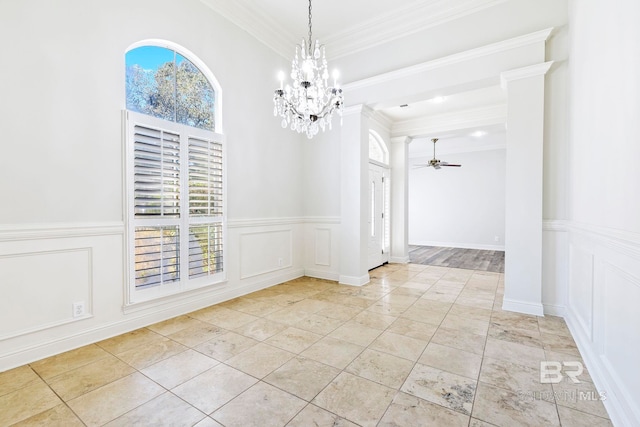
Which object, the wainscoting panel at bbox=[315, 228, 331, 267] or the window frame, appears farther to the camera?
the wainscoting panel at bbox=[315, 228, 331, 267]

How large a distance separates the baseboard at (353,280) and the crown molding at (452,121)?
11.9 feet

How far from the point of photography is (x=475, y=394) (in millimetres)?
1860

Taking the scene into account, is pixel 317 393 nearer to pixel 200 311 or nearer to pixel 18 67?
pixel 200 311

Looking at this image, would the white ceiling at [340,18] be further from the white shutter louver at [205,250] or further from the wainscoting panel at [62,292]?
the wainscoting panel at [62,292]

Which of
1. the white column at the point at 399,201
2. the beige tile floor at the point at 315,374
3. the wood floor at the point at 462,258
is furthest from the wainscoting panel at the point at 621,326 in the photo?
the white column at the point at 399,201

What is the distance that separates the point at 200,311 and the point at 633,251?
3.70 meters

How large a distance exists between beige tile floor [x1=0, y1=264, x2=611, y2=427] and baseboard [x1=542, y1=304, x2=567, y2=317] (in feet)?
0.38

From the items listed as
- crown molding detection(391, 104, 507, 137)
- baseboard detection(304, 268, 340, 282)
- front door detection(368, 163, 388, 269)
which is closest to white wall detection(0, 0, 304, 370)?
baseboard detection(304, 268, 340, 282)

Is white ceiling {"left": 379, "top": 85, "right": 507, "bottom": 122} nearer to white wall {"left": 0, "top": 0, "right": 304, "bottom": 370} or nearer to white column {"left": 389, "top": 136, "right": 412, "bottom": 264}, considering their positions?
white column {"left": 389, "top": 136, "right": 412, "bottom": 264}

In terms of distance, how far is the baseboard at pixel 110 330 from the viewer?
221cm

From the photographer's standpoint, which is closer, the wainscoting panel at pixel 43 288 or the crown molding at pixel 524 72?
the wainscoting panel at pixel 43 288

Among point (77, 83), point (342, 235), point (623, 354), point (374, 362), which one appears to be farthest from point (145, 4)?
point (623, 354)

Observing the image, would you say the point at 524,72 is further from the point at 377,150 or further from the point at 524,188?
the point at 377,150

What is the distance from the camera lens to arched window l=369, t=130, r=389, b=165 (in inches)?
242
